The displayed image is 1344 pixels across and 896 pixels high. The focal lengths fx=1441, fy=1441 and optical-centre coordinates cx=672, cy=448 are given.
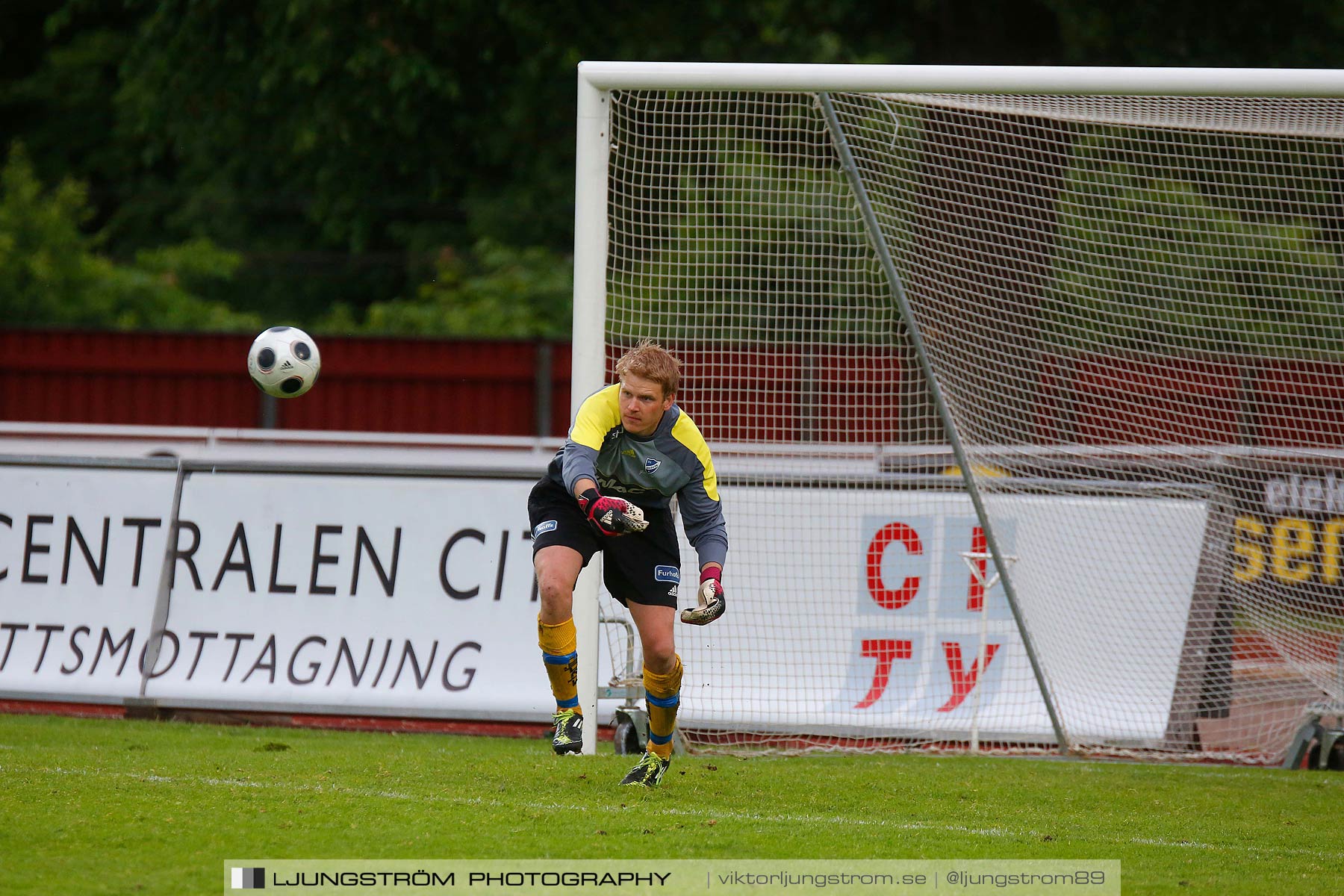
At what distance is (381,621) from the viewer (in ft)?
27.7

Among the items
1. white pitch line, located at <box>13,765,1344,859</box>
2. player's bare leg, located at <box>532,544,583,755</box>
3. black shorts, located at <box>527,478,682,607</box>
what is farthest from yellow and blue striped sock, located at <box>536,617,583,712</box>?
white pitch line, located at <box>13,765,1344,859</box>

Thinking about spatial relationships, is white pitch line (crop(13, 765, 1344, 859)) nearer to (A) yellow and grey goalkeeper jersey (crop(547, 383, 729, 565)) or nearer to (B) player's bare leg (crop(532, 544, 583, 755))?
(B) player's bare leg (crop(532, 544, 583, 755))

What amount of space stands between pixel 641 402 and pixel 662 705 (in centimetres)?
134

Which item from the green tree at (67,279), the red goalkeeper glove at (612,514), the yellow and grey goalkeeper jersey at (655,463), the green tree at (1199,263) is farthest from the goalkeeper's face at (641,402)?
the green tree at (67,279)

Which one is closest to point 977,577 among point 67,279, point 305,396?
point 305,396

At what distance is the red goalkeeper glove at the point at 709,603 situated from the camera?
545cm

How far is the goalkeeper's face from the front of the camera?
18.5ft

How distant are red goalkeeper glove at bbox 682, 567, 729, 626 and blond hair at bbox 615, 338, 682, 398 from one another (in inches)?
29.0

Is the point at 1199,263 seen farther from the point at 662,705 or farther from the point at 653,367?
the point at 653,367

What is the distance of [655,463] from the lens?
588cm

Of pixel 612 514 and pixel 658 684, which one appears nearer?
pixel 612 514

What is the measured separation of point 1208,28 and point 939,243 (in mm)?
12721

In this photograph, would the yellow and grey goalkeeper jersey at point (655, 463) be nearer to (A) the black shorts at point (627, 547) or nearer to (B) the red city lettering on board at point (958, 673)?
(A) the black shorts at point (627, 547)

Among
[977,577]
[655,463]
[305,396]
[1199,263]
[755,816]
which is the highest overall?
[1199,263]
